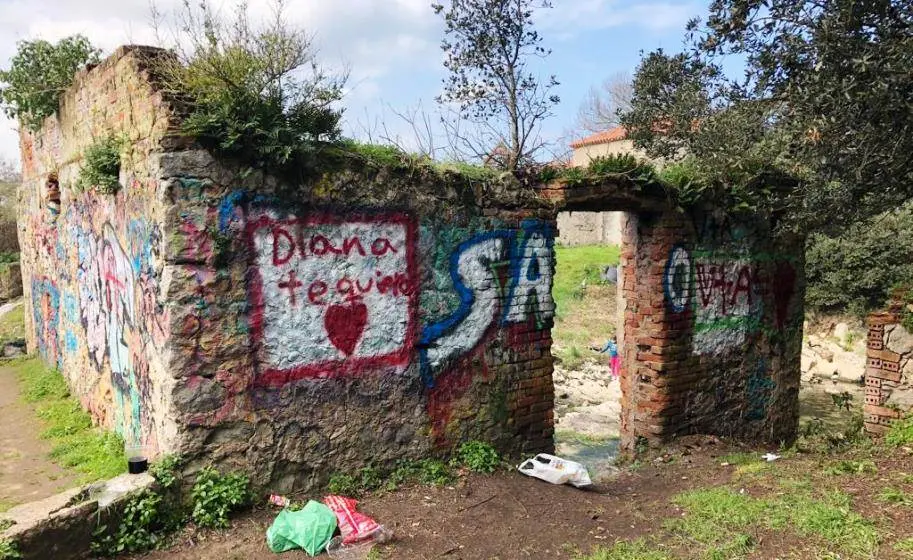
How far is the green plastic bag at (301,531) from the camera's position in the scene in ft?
12.3

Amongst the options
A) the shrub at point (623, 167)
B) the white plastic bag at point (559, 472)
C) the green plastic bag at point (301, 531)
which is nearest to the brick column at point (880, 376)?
the shrub at point (623, 167)

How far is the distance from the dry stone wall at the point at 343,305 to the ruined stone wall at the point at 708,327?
27 mm

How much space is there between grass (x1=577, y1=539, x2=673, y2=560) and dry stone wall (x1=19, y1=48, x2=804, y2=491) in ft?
5.26

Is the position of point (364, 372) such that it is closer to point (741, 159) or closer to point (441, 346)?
point (441, 346)

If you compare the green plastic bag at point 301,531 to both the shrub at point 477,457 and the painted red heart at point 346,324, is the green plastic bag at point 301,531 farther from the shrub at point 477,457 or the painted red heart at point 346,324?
the shrub at point 477,457

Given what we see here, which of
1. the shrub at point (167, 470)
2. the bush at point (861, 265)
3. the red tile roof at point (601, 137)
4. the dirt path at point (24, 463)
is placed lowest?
the dirt path at point (24, 463)

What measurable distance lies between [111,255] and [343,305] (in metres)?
2.27

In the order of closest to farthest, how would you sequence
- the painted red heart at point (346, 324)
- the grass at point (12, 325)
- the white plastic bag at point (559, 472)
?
the painted red heart at point (346, 324) < the white plastic bag at point (559, 472) < the grass at point (12, 325)


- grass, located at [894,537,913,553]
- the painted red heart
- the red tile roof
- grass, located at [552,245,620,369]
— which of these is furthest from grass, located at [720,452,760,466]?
the red tile roof

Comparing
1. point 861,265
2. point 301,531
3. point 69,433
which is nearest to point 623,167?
point 301,531

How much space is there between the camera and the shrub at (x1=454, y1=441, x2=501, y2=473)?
198 inches

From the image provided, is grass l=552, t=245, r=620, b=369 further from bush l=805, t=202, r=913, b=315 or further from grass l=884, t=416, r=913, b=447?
grass l=884, t=416, r=913, b=447

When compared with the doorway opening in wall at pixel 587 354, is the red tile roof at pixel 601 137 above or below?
above

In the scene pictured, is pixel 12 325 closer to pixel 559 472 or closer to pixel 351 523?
pixel 351 523
